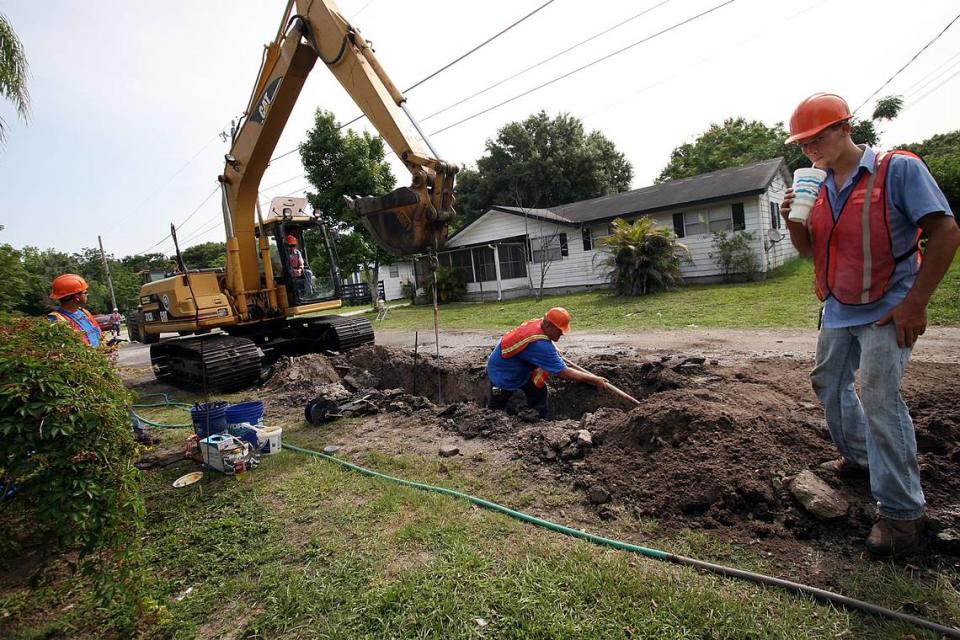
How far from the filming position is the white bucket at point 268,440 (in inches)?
184

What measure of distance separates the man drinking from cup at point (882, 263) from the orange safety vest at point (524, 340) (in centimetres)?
268

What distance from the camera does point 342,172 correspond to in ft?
62.0

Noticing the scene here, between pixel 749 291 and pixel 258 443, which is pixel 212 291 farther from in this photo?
pixel 749 291

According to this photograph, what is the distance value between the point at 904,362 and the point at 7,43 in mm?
8345

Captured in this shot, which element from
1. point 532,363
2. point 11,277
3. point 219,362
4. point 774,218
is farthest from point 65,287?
point 774,218

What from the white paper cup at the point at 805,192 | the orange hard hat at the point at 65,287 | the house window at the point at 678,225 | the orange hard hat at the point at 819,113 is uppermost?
the house window at the point at 678,225

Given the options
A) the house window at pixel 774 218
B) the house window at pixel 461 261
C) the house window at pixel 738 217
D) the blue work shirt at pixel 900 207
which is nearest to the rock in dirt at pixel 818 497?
the blue work shirt at pixel 900 207

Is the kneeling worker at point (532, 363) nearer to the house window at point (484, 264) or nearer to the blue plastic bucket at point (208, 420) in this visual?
the blue plastic bucket at point (208, 420)

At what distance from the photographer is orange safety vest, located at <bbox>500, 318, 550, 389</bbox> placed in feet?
15.9

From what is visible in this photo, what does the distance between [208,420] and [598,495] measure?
393 centimetres

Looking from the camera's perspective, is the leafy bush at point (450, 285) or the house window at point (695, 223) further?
the leafy bush at point (450, 285)

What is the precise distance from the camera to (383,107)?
5383 millimetres

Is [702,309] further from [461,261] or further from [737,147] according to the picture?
[737,147]

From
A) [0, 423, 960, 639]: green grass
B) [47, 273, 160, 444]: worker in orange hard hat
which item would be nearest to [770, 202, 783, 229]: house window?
[0, 423, 960, 639]: green grass
